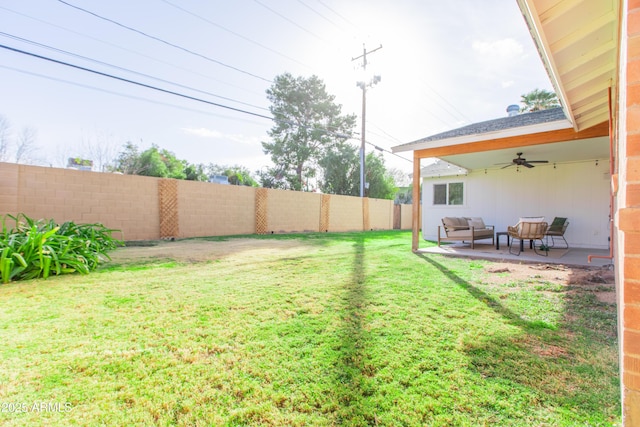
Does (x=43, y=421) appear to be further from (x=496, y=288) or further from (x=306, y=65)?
(x=306, y=65)

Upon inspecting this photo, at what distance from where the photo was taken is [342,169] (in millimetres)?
22438

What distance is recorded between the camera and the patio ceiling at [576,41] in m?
2.28

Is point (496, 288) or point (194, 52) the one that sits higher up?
point (194, 52)

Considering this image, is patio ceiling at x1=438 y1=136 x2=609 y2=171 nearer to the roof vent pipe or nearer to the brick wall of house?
the roof vent pipe

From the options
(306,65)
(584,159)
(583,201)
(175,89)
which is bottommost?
(583,201)

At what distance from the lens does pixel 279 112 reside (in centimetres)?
2241

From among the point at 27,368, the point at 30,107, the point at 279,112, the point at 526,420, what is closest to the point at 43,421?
the point at 27,368

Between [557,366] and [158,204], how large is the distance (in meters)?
9.83

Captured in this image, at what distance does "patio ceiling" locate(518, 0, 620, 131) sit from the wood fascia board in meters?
1.57

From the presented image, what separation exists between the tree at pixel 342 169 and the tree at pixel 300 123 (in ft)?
4.11

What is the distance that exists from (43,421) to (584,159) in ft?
38.2

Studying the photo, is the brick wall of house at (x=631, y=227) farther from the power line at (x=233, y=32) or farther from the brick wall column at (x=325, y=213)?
the brick wall column at (x=325, y=213)

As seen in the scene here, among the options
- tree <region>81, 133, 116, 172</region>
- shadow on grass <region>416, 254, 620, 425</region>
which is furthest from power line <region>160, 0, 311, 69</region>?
tree <region>81, 133, 116, 172</region>

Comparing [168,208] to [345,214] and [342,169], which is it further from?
[342,169]
